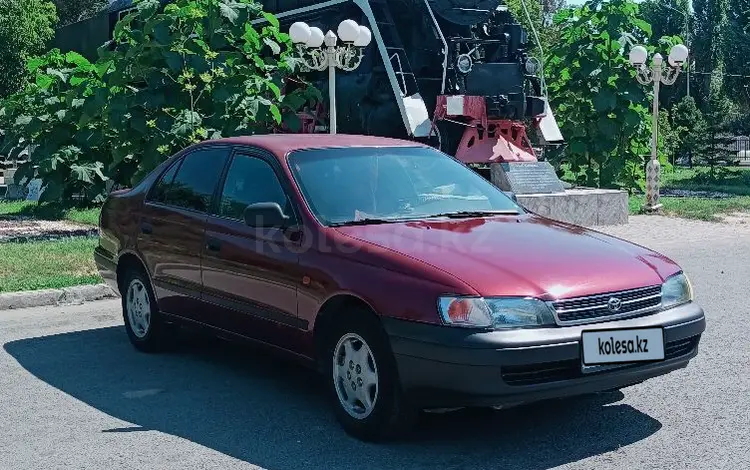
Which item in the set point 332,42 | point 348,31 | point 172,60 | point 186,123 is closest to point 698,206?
point 348,31

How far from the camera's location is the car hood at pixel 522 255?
185 inches

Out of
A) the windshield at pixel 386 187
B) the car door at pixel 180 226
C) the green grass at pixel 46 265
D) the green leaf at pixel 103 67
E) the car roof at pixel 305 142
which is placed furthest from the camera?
the green leaf at pixel 103 67

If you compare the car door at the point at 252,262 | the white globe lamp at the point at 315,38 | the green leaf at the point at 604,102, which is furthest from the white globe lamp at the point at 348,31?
the car door at the point at 252,262

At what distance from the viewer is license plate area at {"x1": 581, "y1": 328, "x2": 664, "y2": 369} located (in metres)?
4.64

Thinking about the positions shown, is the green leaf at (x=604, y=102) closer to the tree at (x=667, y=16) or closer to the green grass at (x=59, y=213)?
the green grass at (x=59, y=213)

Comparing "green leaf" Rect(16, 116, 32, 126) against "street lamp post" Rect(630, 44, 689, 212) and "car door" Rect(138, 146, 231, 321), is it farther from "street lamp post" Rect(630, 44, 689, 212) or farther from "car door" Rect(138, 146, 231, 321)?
"street lamp post" Rect(630, 44, 689, 212)

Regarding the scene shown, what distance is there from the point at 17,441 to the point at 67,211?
37.2 feet

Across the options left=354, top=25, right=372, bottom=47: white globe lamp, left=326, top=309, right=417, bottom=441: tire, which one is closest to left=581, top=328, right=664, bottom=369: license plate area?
left=326, top=309, right=417, bottom=441: tire

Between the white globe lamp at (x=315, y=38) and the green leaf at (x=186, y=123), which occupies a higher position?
the white globe lamp at (x=315, y=38)

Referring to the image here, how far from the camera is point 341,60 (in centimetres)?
1484

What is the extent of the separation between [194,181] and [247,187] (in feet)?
2.25

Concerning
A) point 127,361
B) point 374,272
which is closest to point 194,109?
point 127,361

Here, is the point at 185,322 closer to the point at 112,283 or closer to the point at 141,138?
the point at 112,283

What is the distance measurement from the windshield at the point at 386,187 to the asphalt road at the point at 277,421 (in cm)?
116
